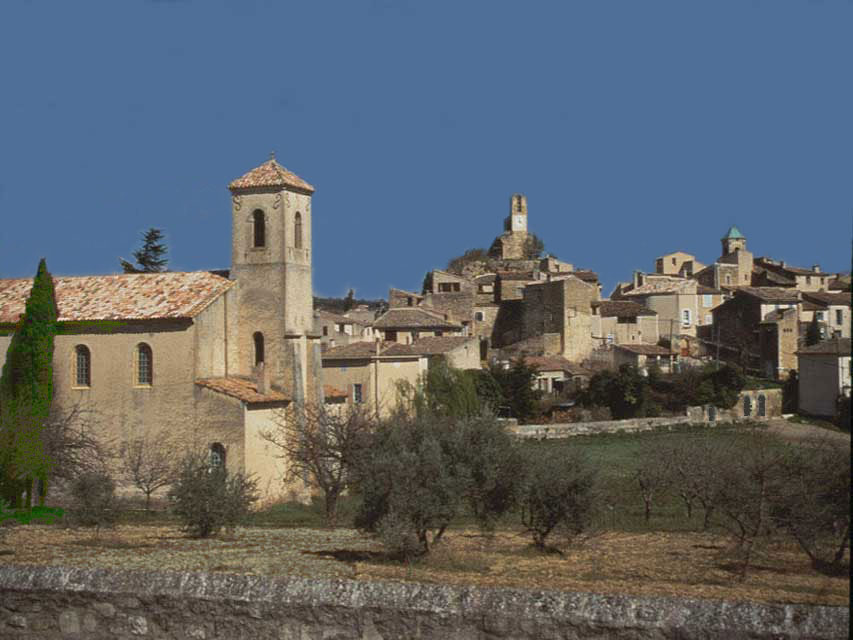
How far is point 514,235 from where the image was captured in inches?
4422

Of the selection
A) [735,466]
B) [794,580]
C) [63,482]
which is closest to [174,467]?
[63,482]

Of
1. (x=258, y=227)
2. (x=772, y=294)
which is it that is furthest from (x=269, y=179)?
(x=772, y=294)

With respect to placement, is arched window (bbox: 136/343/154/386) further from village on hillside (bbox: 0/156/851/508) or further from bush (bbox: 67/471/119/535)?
bush (bbox: 67/471/119/535)

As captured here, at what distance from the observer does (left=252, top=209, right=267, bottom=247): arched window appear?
37.2 m

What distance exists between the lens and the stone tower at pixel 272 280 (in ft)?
119

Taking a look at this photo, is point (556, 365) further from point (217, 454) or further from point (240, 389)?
point (217, 454)

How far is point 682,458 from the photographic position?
90.6 ft

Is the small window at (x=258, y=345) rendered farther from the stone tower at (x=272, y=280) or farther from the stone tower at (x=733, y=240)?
the stone tower at (x=733, y=240)

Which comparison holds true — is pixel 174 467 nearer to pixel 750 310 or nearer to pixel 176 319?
pixel 176 319

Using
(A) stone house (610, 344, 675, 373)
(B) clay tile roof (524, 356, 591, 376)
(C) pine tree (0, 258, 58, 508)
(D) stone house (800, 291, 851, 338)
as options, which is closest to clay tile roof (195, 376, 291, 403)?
(C) pine tree (0, 258, 58, 508)

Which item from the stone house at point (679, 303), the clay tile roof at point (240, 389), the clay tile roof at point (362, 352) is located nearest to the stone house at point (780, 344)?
the stone house at point (679, 303)

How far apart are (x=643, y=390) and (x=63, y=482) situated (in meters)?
31.0

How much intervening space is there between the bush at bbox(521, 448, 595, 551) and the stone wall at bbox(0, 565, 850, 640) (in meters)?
11.6

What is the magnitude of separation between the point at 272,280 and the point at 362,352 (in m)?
11.4
